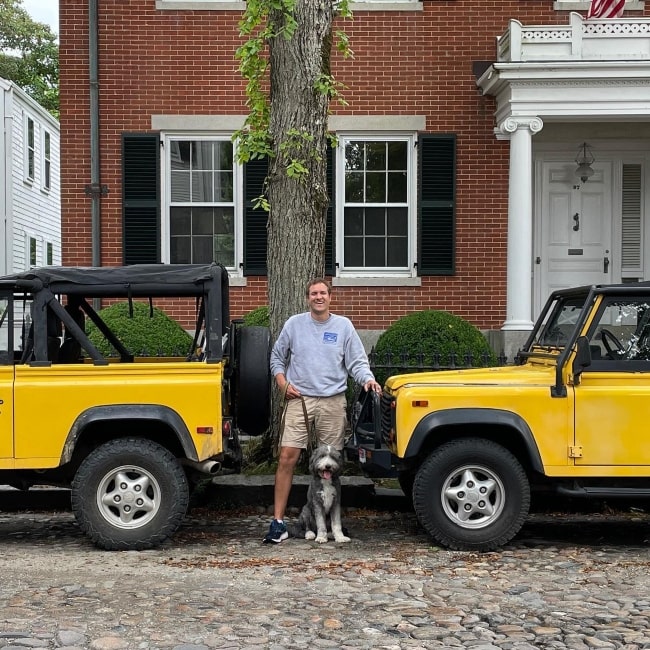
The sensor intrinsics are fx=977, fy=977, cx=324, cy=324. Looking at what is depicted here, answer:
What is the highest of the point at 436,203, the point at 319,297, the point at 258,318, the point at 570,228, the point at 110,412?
the point at 436,203

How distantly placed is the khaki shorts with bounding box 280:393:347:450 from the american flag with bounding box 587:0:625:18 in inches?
304

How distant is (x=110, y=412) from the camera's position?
6566 millimetres

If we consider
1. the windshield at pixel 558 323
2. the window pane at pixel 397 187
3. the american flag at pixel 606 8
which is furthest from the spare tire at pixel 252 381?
the american flag at pixel 606 8

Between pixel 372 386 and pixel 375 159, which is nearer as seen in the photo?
pixel 372 386

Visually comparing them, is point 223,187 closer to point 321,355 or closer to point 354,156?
point 354,156

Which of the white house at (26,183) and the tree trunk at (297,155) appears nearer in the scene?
the tree trunk at (297,155)

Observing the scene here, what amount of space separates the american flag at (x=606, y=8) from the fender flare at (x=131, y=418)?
868 centimetres

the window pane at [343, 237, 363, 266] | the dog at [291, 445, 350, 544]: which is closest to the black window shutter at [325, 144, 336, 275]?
the window pane at [343, 237, 363, 266]

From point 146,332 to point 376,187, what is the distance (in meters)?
4.42

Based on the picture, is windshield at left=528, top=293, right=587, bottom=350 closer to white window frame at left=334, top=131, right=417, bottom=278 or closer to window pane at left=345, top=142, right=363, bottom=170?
white window frame at left=334, top=131, right=417, bottom=278

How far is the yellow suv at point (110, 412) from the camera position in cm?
655

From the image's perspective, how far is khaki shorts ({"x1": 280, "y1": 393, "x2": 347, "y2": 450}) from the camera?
7.11 m

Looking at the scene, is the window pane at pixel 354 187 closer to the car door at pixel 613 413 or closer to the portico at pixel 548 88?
the portico at pixel 548 88

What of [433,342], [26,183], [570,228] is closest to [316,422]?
[433,342]
